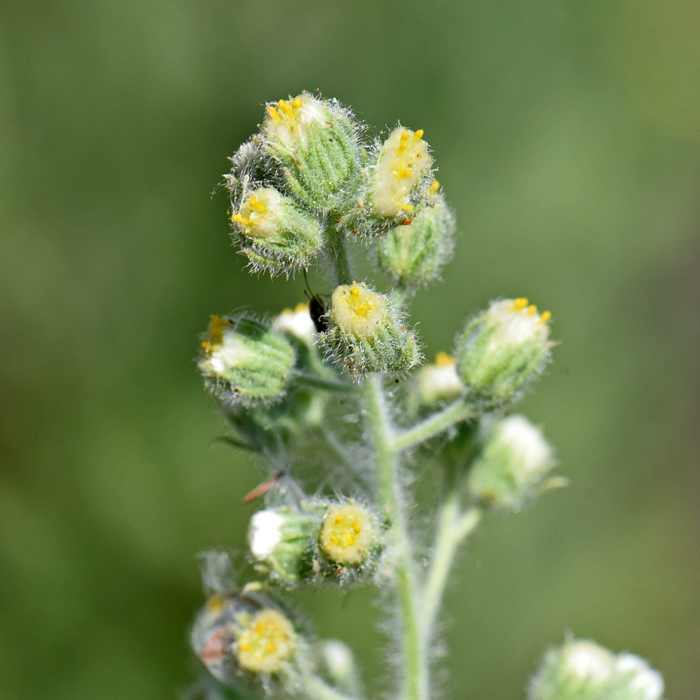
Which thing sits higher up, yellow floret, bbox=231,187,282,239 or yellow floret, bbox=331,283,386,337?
yellow floret, bbox=231,187,282,239

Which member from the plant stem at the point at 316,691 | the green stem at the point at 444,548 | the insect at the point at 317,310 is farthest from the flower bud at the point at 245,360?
the plant stem at the point at 316,691

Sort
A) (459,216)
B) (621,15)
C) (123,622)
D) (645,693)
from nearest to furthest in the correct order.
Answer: (645,693) < (123,622) < (459,216) < (621,15)

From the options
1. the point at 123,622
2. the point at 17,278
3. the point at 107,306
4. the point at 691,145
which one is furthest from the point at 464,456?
the point at 691,145

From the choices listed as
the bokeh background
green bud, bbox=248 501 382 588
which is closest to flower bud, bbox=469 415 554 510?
green bud, bbox=248 501 382 588

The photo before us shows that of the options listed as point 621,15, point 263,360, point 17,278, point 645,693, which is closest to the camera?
point 263,360

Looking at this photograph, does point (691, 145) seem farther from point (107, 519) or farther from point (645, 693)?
point (107, 519)

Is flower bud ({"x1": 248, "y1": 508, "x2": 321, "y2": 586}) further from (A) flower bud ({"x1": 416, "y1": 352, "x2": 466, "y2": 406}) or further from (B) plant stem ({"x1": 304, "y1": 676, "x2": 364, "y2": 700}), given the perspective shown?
(A) flower bud ({"x1": 416, "y1": 352, "x2": 466, "y2": 406})

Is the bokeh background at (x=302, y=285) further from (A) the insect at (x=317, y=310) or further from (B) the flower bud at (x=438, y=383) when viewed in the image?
(A) the insect at (x=317, y=310)
